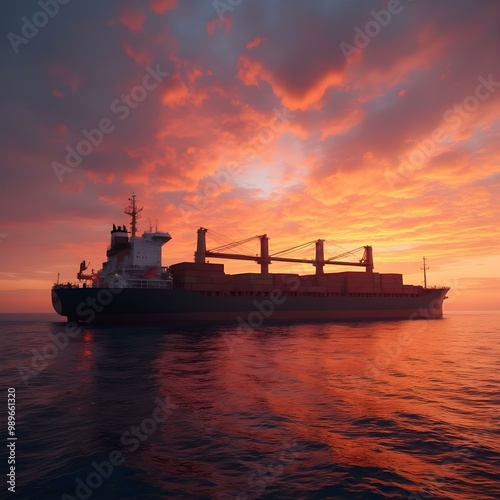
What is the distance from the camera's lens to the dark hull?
45750mm

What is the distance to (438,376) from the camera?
1744 cm

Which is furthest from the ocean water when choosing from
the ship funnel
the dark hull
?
the ship funnel

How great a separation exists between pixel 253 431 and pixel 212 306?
4328cm

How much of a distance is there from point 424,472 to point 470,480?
0.87 metres

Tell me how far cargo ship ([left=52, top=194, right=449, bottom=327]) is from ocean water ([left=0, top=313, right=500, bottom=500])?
1081 inches

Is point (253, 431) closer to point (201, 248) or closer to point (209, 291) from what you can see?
point (209, 291)

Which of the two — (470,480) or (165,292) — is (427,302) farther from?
(470,480)

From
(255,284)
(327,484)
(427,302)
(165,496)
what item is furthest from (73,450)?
(427,302)

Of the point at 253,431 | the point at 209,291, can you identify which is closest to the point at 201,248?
the point at 209,291

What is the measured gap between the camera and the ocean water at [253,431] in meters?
6.84

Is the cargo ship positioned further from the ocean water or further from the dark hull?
the ocean water

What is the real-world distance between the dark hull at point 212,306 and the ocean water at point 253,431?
26.5 m

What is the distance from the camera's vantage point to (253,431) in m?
9.59

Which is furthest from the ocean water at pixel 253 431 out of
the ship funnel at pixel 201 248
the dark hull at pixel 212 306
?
the ship funnel at pixel 201 248
